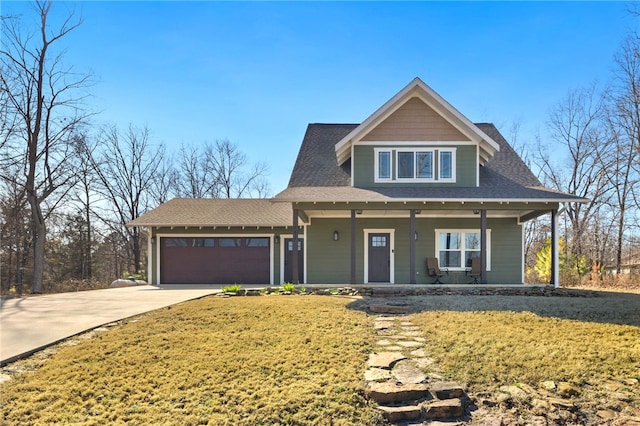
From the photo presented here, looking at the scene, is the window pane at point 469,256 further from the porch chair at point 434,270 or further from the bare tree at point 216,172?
the bare tree at point 216,172

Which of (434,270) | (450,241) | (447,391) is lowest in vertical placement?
(447,391)

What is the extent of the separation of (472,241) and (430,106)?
16.4 feet

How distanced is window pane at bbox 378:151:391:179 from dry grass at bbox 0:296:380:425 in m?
7.71

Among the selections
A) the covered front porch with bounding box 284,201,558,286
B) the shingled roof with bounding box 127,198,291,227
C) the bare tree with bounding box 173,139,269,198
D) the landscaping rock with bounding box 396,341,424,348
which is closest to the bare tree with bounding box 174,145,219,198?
the bare tree with bounding box 173,139,269,198

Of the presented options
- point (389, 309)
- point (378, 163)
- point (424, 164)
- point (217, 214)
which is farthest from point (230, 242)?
point (389, 309)

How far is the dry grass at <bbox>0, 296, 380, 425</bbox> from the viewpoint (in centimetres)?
418

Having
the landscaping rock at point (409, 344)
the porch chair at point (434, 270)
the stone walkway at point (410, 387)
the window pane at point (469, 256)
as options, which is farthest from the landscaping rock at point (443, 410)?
the window pane at point (469, 256)

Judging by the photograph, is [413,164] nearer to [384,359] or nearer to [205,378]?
[384,359]

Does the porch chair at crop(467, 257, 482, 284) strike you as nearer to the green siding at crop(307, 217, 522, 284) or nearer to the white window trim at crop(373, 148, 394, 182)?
the green siding at crop(307, 217, 522, 284)

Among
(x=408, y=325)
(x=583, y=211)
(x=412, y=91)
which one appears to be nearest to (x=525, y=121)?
(x=583, y=211)

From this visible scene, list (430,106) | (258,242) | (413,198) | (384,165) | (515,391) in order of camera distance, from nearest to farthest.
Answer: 1. (515,391)
2. (413,198)
3. (430,106)
4. (384,165)
5. (258,242)

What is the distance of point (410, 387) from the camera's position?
4.71 metres

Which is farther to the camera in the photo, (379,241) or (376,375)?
(379,241)

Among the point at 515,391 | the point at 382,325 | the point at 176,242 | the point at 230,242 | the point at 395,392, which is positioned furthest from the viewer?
the point at 176,242
